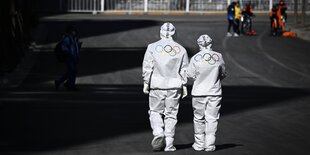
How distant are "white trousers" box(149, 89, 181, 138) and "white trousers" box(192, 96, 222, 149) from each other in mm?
314

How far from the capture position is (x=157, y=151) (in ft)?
46.8

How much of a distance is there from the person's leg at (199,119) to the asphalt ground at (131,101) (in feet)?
0.62

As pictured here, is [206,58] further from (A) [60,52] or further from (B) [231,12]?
(B) [231,12]

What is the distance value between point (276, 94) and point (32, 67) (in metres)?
10.1

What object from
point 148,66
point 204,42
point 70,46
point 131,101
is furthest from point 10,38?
point 204,42

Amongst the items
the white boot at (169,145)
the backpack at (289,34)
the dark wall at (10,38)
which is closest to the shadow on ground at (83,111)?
the white boot at (169,145)

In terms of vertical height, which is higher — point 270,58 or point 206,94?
point 206,94

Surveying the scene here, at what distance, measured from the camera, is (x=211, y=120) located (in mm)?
14102

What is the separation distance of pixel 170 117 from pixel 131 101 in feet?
27.1

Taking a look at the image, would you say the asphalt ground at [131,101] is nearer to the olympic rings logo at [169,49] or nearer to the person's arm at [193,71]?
the olympic rings logo at [169,49]

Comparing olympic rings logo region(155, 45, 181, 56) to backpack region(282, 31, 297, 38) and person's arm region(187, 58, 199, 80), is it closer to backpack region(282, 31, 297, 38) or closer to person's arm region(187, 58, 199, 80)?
person's arm region(187, 58, 199, 80)

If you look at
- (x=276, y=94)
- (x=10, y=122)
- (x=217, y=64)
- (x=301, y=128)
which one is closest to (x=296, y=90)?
(x=276, y=94)

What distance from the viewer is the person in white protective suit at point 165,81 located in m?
14.2

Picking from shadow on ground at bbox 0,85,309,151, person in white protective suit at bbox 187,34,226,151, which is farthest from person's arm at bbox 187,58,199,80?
shadow on ground at bbox 0,85,309,151
